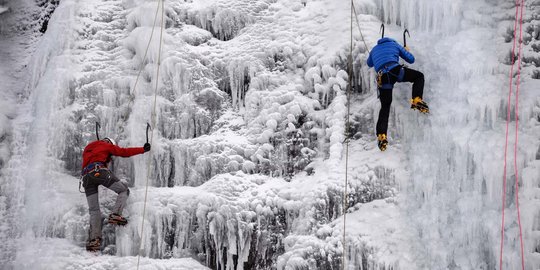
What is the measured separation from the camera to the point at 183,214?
23.4ft

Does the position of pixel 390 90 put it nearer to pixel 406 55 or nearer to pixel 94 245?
pixel 406 55

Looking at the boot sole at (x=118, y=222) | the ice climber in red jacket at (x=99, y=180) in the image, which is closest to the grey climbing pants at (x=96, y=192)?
the ice climber in red jacket at (x=99, y=180)

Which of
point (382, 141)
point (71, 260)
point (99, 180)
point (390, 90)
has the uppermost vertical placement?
point (390, 90)

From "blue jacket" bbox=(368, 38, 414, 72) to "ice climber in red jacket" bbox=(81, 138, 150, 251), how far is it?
2883 mm

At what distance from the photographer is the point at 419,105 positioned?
6812 mm

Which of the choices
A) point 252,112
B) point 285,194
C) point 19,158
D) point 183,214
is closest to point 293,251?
point 285,194

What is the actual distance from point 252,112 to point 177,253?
207 cm

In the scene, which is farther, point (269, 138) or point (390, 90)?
point (269, 138)

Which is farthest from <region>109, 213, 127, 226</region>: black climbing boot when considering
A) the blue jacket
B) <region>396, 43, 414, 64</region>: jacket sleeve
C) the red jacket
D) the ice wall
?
<region>396, 43, 414, 64</region>: jacket sleeve

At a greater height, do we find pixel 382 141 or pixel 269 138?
pixel 382 141

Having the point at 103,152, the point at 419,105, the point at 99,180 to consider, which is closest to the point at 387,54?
the point at 419,105

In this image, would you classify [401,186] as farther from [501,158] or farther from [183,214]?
[183,214]

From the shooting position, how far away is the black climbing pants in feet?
22.5

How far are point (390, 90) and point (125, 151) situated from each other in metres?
3.21
